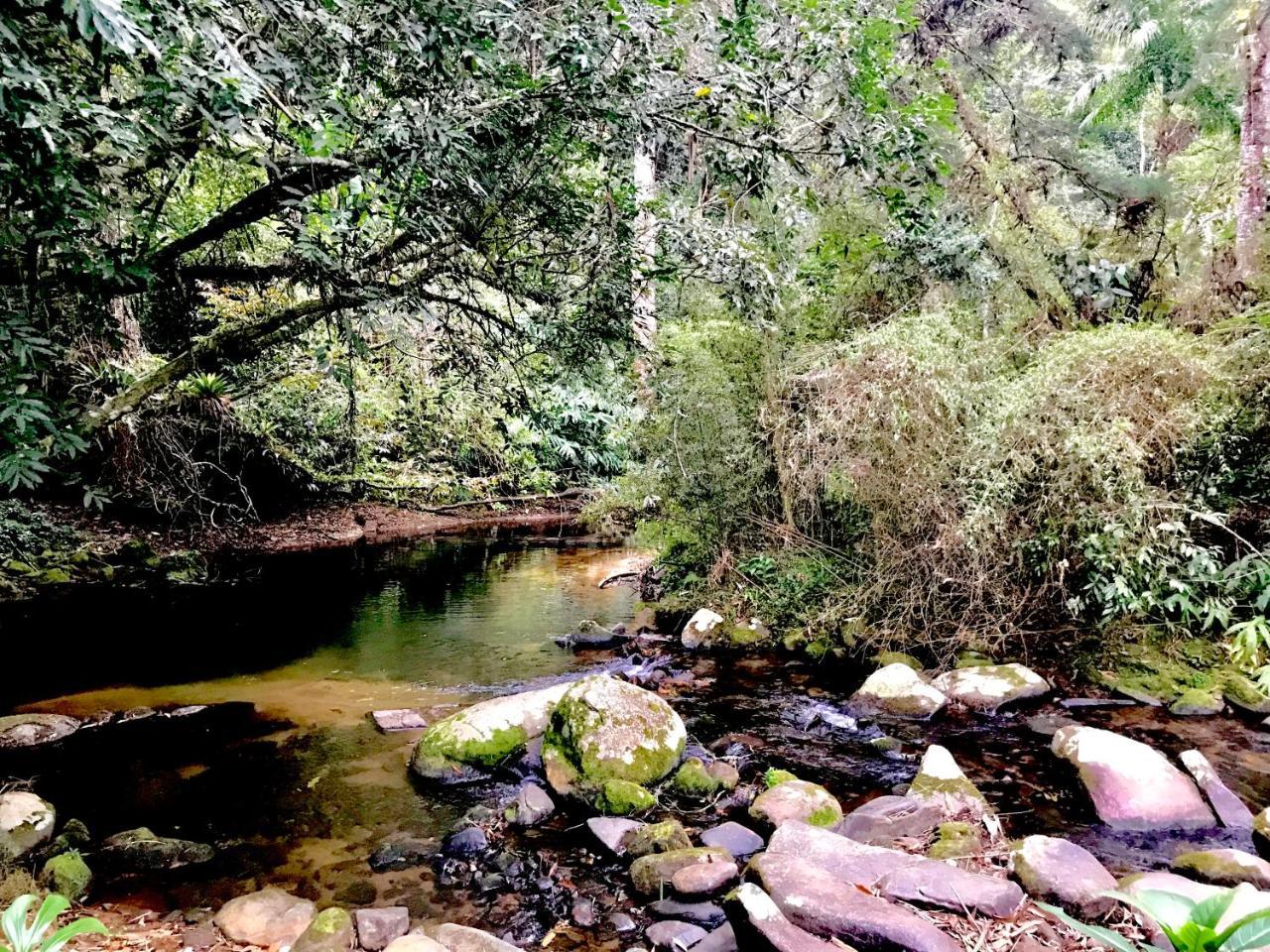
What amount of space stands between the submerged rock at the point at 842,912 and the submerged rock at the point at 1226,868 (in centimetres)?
148

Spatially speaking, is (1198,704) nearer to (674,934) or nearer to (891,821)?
(891,821)

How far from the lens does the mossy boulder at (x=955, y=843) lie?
3.78m

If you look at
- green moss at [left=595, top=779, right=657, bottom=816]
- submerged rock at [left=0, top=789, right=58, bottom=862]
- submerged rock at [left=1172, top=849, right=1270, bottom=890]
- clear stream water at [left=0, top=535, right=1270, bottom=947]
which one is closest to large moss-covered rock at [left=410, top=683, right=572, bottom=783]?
clear stream water at [left=0, top=535, right=1270, bottom=947]

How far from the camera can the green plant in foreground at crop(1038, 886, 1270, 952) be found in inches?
69.8

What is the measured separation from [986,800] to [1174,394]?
3.63 metres

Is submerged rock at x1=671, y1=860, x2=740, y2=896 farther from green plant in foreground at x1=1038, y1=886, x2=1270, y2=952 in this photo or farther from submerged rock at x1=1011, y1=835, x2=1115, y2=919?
green plant in foreground at x1=1038, y1=886, x2=1270, y2=952

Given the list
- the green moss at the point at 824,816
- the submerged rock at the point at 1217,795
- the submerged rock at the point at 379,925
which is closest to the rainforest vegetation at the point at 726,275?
the submerged rock at the point at 1217,795

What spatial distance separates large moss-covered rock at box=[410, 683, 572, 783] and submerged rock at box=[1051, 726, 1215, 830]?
144 inches

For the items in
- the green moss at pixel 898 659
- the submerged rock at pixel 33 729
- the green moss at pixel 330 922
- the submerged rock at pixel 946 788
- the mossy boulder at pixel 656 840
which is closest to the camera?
the green moss at pixel 330 922

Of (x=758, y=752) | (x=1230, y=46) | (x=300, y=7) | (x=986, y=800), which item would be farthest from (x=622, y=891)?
(x=1230, y=46)

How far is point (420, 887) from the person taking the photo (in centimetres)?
389

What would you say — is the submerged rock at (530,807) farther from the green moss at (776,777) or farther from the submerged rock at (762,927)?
the submerged rock at (762,927)

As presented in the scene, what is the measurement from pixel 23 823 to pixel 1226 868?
6.19m

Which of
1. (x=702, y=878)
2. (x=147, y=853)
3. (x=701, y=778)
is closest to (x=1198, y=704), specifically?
(x=701, y=778)
